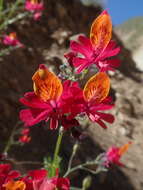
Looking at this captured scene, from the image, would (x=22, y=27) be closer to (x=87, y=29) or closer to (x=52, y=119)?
(x=87, y=29)

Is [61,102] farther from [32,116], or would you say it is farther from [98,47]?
[98,47]

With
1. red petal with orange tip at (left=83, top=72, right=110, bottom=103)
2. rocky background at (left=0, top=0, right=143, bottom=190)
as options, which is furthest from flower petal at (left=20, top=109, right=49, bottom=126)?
rocky background at (left=0, top=0, right=143, bottom=190)

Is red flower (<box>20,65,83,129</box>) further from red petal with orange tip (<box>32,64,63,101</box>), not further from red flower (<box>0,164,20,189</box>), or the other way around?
red flower (<box>0,164,20,189</box>)

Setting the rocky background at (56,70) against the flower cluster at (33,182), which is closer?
the flower cluster at (33,182)

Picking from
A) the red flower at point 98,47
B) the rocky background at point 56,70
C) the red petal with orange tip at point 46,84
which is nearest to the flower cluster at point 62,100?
the red petal with orange tip at point 46,84

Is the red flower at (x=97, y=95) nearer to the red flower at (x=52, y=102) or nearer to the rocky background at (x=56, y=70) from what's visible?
the red flower at (x=52, y=102)

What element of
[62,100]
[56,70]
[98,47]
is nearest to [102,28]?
[98,47]
